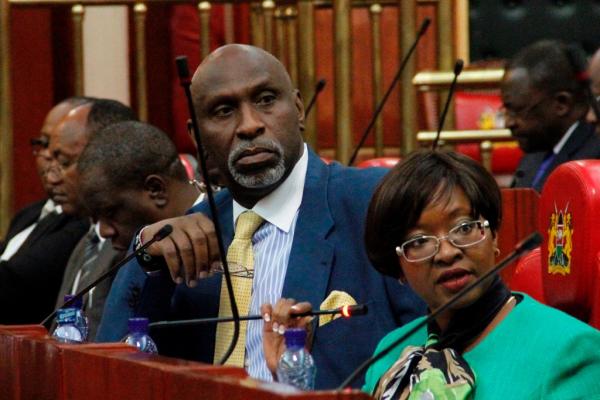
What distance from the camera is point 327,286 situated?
274 cm

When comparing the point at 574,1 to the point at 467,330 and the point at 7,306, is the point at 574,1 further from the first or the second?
the point at 467,330

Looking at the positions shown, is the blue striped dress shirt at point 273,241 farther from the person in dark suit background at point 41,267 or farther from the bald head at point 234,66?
the person in dark suit background at point 41,267

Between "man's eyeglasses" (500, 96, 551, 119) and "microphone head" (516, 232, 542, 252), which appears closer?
"microphone head" (516, 232, 542, 252)

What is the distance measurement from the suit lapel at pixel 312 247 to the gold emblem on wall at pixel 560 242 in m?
0.42

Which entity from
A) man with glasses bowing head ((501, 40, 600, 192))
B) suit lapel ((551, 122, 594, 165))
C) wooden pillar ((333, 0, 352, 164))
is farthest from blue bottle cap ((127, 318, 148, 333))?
wooden pillar ((333, 0, 352, 164))

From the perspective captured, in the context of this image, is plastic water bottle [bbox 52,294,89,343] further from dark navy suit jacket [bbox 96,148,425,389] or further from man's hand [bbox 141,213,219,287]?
man's hand [bbox 141,213,219,287]

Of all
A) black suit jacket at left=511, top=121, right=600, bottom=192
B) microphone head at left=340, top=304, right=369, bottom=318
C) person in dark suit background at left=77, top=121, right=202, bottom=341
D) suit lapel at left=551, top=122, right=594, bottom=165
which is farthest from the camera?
suit lapel at left=551, top=122, right=594, bottom=165

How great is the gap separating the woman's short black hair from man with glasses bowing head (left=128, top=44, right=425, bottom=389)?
0.37 metres

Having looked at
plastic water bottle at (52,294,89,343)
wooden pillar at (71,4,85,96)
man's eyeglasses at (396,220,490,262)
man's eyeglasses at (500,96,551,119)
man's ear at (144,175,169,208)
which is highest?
wooden pillar at (71,4,85,96)

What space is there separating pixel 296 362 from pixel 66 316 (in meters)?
0.91

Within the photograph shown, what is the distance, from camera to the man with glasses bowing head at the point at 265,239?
8.87 ft

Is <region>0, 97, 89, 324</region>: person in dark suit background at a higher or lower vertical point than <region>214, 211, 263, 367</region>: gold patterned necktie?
lower

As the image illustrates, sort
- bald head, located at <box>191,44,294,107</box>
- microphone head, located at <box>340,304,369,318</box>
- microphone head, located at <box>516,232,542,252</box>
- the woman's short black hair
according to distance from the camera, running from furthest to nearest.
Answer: bald head, located at <box>191,44,294,107</box> → the woman's short black hair → microphone head, located at <box>340,304,369,318</box> → microphone head, located at <box>516,232,542,252</box>

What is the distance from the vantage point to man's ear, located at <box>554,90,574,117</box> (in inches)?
189
